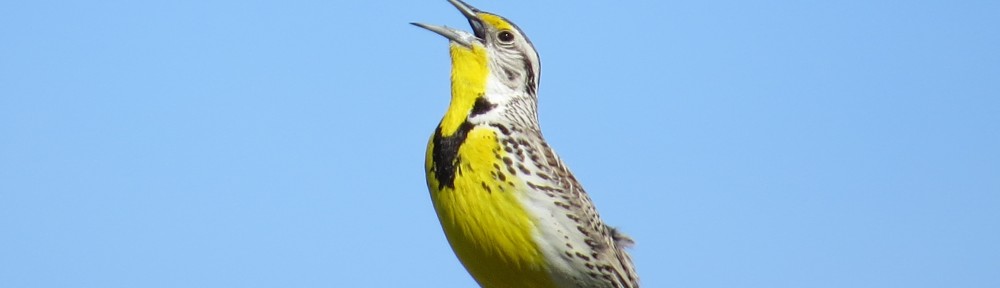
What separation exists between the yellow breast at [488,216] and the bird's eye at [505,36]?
0.42 metres

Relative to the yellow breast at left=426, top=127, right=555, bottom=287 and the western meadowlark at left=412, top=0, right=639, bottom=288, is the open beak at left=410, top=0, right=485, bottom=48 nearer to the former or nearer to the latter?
the western meadowlark at left=412, top=0, right=639, bottom=288

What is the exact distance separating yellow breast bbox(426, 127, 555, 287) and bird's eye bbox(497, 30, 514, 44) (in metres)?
0.42

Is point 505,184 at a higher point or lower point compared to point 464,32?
lower

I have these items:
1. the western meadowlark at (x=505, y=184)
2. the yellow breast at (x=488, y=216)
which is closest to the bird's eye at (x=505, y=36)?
the western meadowlark at (x=505, y=184)

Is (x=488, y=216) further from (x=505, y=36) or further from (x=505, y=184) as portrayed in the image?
(x=505, y=36)

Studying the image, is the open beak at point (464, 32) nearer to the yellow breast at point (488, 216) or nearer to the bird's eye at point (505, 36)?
the bird's eye at point (505, 36)

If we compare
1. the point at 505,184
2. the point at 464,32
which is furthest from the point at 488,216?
the point at 464,32

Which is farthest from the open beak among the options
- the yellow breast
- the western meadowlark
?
the yellow breast

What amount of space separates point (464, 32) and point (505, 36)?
0.55ft

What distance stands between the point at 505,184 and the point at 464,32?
2.03 feet

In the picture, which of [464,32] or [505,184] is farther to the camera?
[464,32]

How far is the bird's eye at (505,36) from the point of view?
219 inches

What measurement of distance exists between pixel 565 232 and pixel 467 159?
17.2 inches

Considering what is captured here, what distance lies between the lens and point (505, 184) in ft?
17.0
